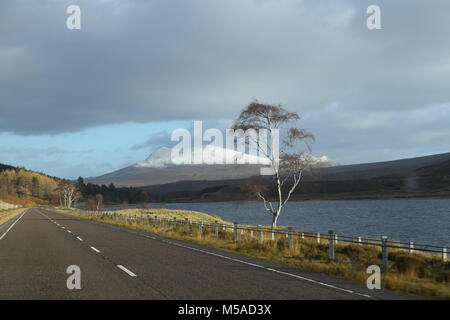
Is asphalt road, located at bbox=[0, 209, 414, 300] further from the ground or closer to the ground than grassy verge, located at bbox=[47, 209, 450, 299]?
further from the ground

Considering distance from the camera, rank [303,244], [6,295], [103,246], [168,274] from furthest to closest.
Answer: [303,244]
[103,246]
[168,274]
[6,295]

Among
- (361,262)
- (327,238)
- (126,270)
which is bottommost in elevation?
(361,262)

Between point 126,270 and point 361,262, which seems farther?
point 361,262

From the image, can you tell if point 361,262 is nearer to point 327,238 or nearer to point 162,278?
point 327,238

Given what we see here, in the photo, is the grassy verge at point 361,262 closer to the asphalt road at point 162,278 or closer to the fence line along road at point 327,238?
the fence line along road at point 327,238

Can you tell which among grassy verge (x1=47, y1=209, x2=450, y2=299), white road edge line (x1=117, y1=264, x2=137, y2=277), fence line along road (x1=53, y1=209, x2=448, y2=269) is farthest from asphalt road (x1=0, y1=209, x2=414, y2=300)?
fence line along road (x1=53, y1=209, x2=448, y2=269)

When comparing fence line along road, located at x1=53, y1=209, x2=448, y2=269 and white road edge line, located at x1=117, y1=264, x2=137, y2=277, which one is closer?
white road edge line, located at x1=117, y1=264, x2=137, y2=277

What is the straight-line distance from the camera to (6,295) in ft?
31.8

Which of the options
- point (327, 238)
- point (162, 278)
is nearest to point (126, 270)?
point (162, 278)

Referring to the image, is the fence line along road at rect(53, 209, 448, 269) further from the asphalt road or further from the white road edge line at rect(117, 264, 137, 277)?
the white road edge line at rect(117, 264, 137, 277)
